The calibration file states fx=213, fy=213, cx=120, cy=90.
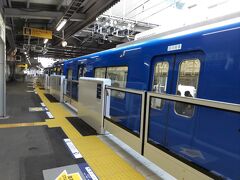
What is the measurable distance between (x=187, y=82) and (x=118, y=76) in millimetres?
2429

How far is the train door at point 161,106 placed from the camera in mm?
3168

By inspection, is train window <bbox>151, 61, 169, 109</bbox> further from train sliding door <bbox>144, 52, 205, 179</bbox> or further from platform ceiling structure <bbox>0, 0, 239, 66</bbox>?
platform ceiling structure <bbox>0, 0, 239, 66</bbox>

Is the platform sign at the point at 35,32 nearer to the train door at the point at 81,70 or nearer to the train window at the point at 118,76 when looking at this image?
the train door at the point at 81,70

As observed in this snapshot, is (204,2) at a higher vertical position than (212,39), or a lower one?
higher

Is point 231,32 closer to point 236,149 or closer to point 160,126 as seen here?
point 236,149

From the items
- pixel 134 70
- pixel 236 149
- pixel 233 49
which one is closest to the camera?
pixel 236 149

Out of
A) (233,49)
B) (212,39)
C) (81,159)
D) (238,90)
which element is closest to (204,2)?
(212,39)

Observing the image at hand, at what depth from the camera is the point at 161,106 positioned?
131 inches

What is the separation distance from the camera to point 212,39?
9.42 feet

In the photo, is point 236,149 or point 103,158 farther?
point 103,158

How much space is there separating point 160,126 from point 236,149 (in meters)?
1.14

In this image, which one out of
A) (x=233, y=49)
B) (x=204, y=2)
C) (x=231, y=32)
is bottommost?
(x=233, y=49)

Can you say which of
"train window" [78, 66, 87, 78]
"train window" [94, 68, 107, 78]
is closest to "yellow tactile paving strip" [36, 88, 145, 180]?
"train window" [94, 68, 107, 78]

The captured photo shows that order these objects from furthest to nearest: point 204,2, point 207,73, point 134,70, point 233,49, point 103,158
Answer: point 204,2 → point 134,70 → point 103,158 → point 207,73 → point 233,49
